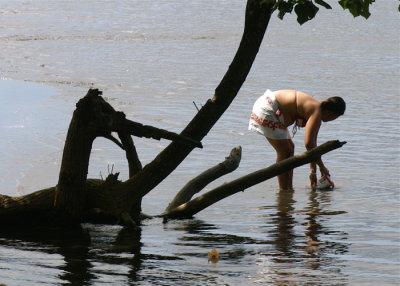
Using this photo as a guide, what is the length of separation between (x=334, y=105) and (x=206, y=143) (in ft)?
10.1

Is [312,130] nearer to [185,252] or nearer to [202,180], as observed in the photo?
[202,180]

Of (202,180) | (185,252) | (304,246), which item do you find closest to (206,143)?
(202,180)

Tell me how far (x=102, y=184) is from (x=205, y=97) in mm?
8355

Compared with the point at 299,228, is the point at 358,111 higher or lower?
higher

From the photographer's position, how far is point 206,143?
12.7 metres

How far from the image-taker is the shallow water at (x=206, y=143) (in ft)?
23.0

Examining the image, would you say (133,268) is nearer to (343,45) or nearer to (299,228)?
(299,228)

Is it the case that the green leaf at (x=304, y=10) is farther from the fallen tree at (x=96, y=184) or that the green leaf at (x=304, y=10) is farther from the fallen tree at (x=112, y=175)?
the fallen tree at (x=96, y=184)

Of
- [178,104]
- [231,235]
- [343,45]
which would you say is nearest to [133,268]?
[231,235]

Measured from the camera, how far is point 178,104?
15.4 meters

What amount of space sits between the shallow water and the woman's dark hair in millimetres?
897

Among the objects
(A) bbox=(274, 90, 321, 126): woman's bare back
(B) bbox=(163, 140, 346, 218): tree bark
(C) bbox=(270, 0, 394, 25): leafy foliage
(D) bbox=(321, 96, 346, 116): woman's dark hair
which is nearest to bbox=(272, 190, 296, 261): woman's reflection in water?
(B) bbox=(163, 140, 346, 218): tree bark

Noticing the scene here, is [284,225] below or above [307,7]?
below

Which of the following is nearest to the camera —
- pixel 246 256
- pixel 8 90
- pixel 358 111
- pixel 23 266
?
pixel 23 266
